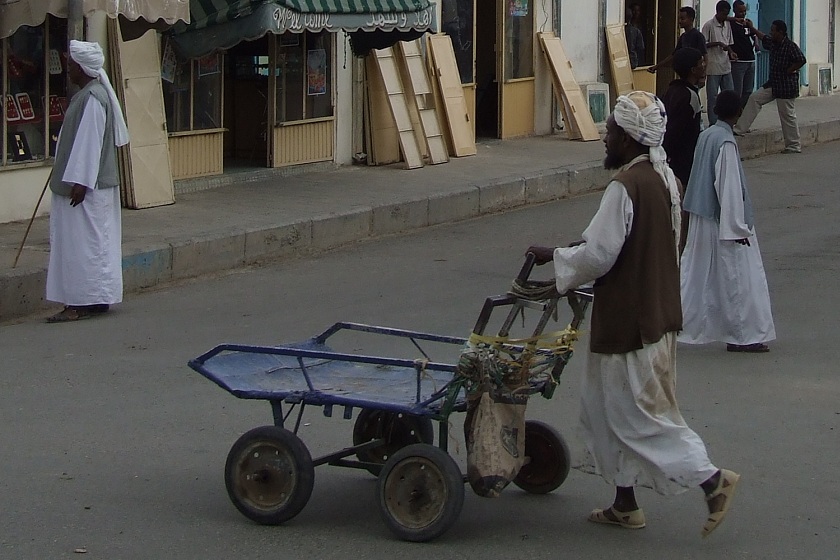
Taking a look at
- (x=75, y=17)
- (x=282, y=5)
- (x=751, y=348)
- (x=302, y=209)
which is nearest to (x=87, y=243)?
(x=75, y=17)

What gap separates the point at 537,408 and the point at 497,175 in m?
8.52

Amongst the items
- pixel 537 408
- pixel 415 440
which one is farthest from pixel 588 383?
pixel 537 408

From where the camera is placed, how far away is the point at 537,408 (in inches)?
267

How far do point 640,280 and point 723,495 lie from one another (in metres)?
0.81

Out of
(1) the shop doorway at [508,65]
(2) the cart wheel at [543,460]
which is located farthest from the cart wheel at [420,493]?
(1) the shop doorway at [508,65]

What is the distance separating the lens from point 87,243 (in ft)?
29.6

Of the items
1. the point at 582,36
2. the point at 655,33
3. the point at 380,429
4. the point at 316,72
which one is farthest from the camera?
the point at 655,33

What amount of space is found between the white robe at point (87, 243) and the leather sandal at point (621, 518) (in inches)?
192

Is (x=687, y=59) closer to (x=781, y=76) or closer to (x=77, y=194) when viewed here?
(x=77, y=194)

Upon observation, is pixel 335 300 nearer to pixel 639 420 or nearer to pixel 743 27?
pixel 639 420

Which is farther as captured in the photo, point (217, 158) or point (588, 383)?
point (217, 158)

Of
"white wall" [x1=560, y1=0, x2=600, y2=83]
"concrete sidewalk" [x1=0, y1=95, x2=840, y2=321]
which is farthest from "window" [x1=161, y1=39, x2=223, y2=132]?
"white wall" [x1=560, y1=0, x2=600, y2=83]

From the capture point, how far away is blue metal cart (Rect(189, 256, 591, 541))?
15.8 feet

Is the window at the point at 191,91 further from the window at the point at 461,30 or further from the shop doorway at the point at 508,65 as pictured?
the shop doorway at the point at 508,65
